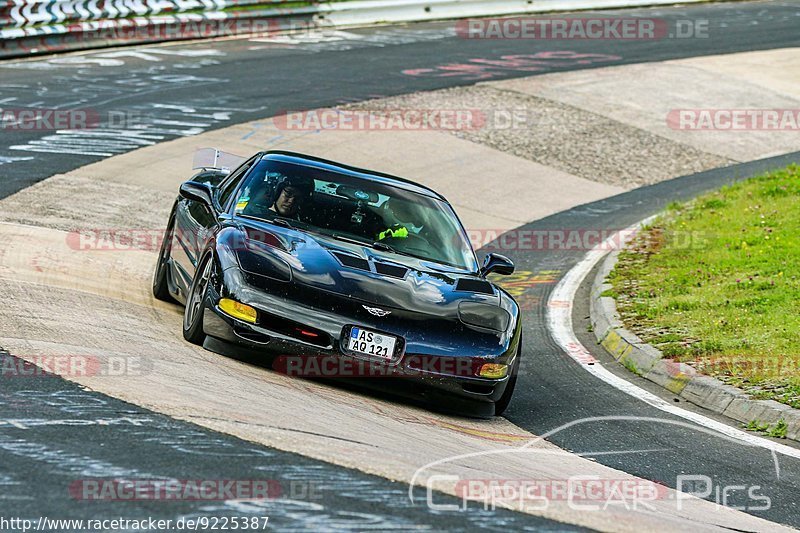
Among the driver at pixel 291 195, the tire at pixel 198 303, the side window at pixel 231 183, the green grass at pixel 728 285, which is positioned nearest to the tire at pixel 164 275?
the side window at pixel 231 183

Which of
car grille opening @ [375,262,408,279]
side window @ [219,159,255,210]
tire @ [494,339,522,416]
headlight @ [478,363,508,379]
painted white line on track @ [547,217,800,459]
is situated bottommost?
painted white line on track @ [547,217,800,459]

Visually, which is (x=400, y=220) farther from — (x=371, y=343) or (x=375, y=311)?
(x=371, y=343)

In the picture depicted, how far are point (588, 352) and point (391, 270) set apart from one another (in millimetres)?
3376

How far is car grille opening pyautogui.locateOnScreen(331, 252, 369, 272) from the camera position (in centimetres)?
766

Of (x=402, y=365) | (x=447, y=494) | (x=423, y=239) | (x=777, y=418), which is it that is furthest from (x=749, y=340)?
(x=447, y=494)

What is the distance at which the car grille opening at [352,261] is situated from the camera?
302 inches

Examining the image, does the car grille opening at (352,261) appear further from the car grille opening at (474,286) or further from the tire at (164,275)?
the tire at (164,275)

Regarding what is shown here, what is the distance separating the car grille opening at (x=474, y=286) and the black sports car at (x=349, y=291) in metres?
0.01

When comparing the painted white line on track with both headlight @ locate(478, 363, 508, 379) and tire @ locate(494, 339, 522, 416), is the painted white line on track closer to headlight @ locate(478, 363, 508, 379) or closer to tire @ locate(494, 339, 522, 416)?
tire @ locate(494, 339, 522, 416)

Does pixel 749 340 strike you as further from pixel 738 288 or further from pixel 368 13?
pixel 368 13

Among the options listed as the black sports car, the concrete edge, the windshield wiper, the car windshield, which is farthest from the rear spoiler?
the concrete edge

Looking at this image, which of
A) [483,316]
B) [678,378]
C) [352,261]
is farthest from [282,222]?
[678,378]

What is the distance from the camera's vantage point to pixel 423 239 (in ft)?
28.7

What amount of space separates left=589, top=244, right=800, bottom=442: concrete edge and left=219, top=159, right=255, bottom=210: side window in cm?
347
